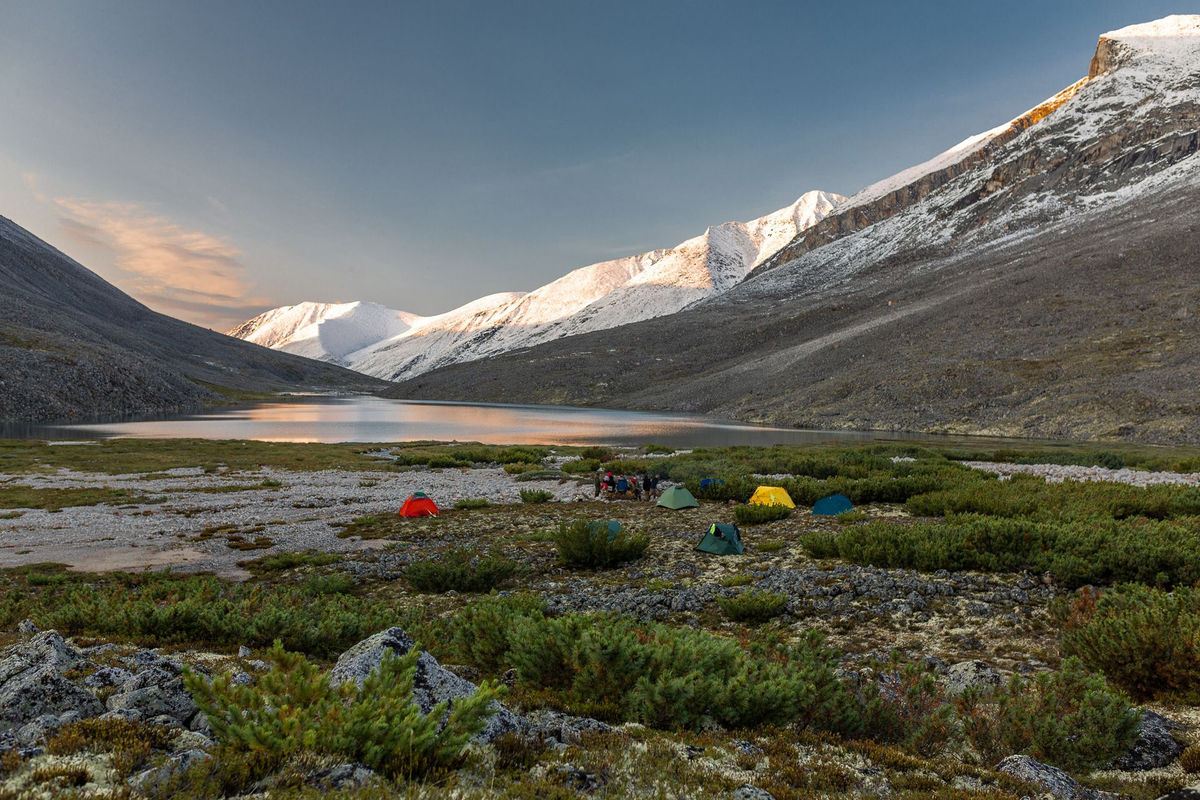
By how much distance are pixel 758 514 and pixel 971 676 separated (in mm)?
11497

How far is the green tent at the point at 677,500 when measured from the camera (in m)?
22.5

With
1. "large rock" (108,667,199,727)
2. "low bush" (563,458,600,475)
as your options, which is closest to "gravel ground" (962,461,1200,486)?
"low bush" (563,458,600,475)

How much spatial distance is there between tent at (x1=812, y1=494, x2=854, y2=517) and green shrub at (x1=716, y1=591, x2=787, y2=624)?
32.4 feet

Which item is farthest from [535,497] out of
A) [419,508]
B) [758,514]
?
[758,514]

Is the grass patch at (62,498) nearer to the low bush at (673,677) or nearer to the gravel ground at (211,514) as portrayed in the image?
the gravel ground at (211,514)

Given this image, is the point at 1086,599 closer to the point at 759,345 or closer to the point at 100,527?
the point at 100,527

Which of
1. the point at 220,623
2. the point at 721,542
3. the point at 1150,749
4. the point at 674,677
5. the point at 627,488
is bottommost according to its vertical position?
the point at 627,488

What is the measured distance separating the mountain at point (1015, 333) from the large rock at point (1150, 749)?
70.5 meters

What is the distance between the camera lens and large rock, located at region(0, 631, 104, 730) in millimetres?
4379

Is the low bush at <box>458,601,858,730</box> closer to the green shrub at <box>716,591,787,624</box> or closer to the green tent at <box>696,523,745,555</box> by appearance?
the green shrub at <box>716,591,787,624</box>

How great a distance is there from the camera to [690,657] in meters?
6.23

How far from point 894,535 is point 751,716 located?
30.2ft

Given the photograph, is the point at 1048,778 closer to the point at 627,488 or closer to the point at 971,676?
the point at 971,676

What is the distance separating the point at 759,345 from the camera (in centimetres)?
17462
